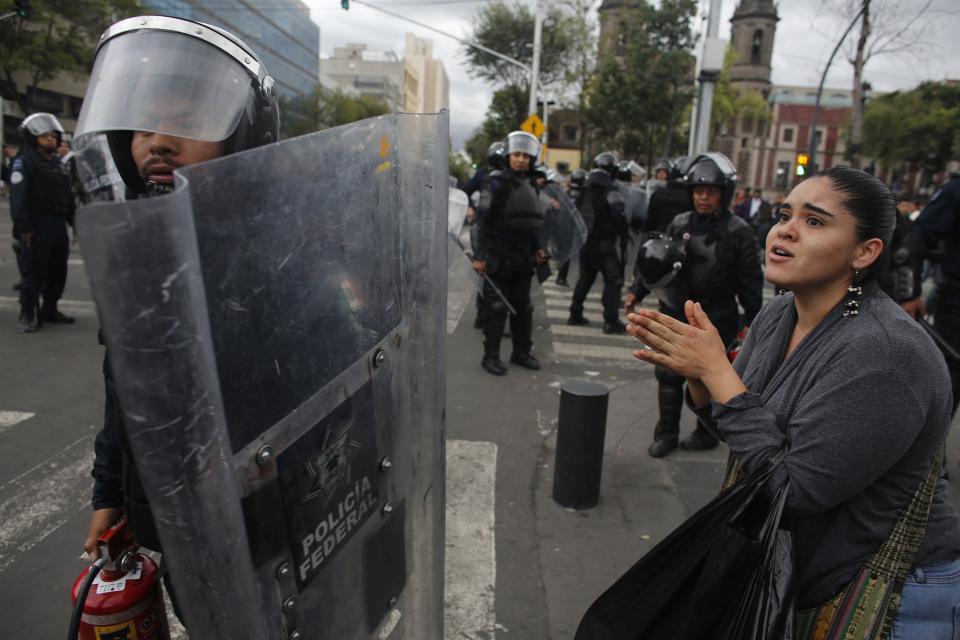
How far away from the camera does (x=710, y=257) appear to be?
13.4 feet

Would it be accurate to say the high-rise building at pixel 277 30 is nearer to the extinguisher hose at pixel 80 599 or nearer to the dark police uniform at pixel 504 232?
the dark police uniform at pixel 504 232

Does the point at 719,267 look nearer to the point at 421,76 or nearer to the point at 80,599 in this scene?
the point at 80,599

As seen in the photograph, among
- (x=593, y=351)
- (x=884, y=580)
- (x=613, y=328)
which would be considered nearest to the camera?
(x=884, y=580)

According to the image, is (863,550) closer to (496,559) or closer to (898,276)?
(496,559)

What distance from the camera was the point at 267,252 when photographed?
75 cm

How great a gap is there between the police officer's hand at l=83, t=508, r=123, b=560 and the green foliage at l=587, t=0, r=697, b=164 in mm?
30468

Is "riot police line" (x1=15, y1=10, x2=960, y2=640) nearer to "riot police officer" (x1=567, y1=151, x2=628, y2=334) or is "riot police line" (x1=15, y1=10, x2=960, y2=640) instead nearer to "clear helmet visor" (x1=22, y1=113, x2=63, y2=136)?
"clear helmet visor" (x1=22, y1=113, x2=63, y2=136)

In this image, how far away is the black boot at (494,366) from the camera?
6047 mm

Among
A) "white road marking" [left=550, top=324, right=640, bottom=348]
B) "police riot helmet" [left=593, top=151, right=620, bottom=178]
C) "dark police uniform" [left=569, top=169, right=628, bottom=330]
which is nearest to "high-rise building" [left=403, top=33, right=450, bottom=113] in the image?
"police riot helmet" [left=593, top=151, right=620, bottom=178]

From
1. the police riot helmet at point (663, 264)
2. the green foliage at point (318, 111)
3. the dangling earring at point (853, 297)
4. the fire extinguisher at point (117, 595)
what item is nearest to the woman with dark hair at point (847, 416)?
the dangling earring at point (853, 297)

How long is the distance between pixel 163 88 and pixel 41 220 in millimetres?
6824

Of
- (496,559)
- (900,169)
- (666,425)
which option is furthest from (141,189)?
(900,169)

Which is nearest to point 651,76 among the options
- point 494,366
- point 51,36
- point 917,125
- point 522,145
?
point 917,125

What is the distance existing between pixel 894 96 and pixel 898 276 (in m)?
47.6
